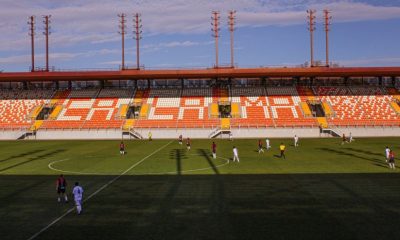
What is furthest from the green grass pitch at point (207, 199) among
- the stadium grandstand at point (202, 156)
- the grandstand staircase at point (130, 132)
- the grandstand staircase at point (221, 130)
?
the grandstand staircase at point (130, 132)

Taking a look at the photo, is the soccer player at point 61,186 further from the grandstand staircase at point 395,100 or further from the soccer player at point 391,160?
the grandstand staircase at point 395,100

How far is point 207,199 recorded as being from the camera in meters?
21.4

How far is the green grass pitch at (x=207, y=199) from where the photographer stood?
53.0 feet

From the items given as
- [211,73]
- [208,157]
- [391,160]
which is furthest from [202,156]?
[211,73]

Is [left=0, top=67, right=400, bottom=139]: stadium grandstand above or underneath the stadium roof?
underneath

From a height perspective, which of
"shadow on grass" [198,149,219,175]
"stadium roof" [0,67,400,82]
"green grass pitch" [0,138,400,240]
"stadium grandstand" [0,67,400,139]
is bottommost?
"green grass pitch" [0,138,400,240]

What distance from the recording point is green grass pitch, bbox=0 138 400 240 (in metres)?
16.1

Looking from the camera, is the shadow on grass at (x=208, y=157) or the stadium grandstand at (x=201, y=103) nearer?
the shadow on grass at (x=208, y=157)

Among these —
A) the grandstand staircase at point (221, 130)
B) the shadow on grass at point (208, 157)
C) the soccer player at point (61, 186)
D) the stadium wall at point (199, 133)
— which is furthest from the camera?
the grandstand staircase at point (221, 130)

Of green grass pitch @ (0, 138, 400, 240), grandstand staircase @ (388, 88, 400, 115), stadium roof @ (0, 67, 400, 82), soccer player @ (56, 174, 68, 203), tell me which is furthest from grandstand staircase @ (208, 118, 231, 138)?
soccer player @ (56, 174, 68, 203)

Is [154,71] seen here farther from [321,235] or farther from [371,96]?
[321,235]

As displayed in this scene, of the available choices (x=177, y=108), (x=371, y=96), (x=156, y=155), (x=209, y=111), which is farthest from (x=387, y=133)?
(x=156, y=155)

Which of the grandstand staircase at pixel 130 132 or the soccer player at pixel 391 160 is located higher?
the grandstand staircase at pixel 130 132

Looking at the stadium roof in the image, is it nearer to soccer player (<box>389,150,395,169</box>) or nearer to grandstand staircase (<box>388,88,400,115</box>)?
grandstand staircase (<box>388,88,400,115</box>)
